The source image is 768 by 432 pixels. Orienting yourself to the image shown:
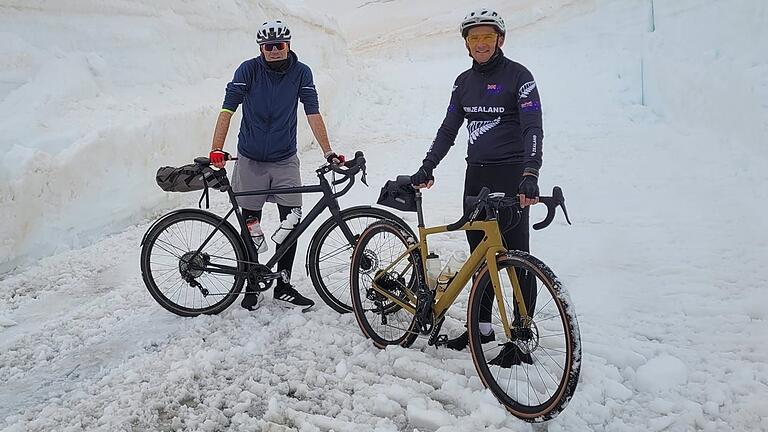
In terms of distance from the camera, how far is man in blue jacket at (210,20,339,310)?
424 centimetres

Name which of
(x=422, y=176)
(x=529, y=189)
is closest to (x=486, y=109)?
(x=422, y=176)

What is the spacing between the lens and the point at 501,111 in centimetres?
340

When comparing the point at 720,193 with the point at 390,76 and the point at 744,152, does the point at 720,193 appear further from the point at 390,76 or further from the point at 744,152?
the point at 390,76

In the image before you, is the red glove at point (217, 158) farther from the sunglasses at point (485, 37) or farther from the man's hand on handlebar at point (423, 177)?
the sunglasses at point (485, 37)

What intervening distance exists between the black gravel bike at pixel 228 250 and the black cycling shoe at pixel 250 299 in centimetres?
5

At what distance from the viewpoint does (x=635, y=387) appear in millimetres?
3289

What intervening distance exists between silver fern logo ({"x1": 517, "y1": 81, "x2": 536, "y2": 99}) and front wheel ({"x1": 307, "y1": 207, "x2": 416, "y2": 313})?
1223 millimetres

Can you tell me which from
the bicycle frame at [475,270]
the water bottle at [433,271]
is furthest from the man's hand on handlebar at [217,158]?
the water bottle at [433,271]

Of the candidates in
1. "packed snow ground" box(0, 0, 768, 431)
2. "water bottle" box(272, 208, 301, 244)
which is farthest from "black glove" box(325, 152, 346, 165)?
"packed snow ground" box(0, 0, 768, 431)

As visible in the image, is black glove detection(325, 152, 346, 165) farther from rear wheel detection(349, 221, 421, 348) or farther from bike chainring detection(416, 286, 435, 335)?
bike chainring detection(416, 286, 435, 335)

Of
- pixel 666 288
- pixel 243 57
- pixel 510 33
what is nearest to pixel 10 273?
pixel 666 288

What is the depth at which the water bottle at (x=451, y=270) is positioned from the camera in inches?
136

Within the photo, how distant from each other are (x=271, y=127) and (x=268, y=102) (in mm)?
180

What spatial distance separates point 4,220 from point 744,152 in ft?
30.6
